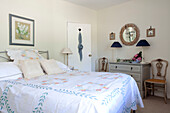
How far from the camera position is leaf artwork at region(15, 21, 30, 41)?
2.80 m

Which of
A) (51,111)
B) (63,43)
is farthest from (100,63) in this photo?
(51,111)

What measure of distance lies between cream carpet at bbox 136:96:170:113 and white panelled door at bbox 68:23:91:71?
6.82 ft

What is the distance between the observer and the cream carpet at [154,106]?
2.49 metres

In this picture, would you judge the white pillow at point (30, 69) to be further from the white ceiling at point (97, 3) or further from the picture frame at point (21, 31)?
the white ceiling at point (97, 3)

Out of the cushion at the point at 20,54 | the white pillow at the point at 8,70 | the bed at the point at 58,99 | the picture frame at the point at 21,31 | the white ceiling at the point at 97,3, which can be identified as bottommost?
the bed at the point at 58,99

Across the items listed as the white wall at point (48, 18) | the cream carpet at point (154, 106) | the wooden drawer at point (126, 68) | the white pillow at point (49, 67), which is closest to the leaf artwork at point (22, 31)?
the white wall at point (48, 18)

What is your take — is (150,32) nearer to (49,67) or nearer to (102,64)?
(102,64)

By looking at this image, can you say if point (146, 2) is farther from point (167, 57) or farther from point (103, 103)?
point (103, 103)

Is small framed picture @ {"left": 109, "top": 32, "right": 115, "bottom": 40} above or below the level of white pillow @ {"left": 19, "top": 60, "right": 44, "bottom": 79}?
above

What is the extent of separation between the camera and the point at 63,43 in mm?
3875

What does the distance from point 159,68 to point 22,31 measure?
11.3ft

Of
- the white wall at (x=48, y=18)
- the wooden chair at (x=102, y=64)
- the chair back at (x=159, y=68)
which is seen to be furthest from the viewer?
the wooden chair at (x=102, y=64)

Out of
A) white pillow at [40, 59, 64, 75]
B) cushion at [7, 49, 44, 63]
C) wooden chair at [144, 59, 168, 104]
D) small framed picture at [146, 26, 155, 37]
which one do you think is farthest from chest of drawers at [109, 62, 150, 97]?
cushion at [7, 49, 44, 63]

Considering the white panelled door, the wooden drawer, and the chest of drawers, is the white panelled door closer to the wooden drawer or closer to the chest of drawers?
the wooden drawer
